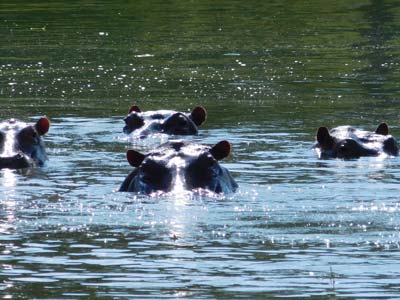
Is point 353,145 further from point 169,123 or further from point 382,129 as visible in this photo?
point 169,123

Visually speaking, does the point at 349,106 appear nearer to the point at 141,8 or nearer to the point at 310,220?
the point at 310,220

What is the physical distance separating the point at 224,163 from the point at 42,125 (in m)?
2.11

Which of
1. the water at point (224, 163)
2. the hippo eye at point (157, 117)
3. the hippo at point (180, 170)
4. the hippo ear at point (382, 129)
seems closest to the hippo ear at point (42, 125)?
the water at point (224, 163)

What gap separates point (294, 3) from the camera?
161 ft

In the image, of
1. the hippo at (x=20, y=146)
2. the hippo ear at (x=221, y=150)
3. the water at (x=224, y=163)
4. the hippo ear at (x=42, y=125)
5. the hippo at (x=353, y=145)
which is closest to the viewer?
the water at (x=224, y=163)

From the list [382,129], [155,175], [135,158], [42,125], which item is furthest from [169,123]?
[155,175]

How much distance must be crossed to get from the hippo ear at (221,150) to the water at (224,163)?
46 centimetres

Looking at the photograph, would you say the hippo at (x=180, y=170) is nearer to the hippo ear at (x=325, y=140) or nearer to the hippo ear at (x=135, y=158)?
the hippo ear at (x=135, y=158)

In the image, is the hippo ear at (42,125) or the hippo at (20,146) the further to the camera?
the hippo ear at (42,125)

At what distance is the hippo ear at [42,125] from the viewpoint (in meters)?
17.0

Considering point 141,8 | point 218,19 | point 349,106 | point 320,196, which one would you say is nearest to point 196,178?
point 320,196

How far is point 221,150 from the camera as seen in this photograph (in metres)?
14.1

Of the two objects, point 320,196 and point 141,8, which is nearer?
point 320,196

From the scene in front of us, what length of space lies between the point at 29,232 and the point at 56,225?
0.40m
